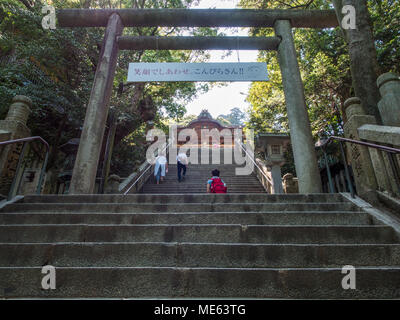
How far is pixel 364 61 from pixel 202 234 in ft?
14.8

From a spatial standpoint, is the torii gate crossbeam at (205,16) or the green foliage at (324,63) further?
the green foliage at (324,63)

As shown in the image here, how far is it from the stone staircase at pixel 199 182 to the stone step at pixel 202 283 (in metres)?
6.02

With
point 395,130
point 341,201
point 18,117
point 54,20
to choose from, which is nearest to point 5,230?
point 18,117

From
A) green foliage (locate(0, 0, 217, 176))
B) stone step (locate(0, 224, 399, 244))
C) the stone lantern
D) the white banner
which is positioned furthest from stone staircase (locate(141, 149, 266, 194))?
stone step (locate(0, 224, 399, 244))

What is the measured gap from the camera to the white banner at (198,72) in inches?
212

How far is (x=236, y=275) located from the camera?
74.4 inches

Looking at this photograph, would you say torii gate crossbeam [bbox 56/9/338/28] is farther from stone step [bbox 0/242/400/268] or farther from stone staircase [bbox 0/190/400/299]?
stone step [bbox 0/242/400/268]

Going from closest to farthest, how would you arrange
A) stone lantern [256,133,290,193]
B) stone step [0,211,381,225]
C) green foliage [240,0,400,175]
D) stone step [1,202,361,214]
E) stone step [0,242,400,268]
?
1. stone step [0,242,400,268]
2. stone step [0,211,381,225]
3. stone step [1,202,361,214]
4. stone lantern [256,133,290,193]
5. green foliage [240,0,400,175]

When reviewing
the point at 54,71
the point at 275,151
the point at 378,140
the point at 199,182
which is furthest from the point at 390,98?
the point at 54,71

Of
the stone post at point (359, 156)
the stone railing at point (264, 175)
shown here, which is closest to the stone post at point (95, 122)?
the stone post at point (359, 156)

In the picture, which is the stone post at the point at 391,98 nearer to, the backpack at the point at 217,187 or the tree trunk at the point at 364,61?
the tree trunk at the point at 364,61

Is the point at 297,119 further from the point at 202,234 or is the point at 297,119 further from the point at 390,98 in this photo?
the point at 202,234

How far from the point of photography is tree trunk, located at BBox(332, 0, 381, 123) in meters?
4.22

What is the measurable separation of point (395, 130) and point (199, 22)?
16.9 feet
